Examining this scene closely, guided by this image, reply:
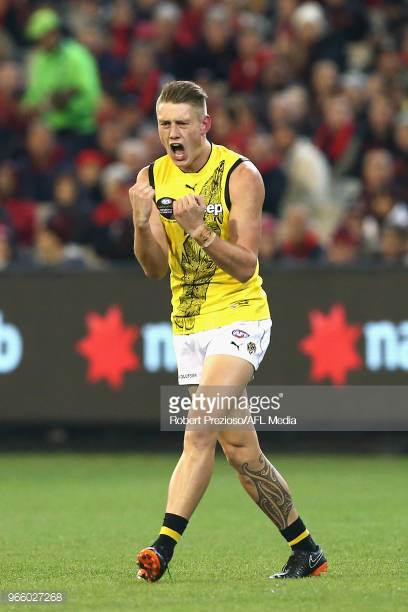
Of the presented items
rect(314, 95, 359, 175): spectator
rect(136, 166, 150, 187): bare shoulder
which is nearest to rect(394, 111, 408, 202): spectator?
Result: rect(314, 95, 359, 175): spectator

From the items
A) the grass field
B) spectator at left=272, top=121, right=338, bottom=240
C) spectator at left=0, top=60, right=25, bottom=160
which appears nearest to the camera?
the grass field

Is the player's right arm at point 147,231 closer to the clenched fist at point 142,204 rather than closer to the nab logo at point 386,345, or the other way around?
the clenched fist at point 142,204

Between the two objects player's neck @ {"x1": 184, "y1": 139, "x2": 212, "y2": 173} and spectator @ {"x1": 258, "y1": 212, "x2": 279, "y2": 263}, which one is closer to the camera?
player's neck @ {"x1": 184, "y1": 139, "x2": 212, "y2": 173}

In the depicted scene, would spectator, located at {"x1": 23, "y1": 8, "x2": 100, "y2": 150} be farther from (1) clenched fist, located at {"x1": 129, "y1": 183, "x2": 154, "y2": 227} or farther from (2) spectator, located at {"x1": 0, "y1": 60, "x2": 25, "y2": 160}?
(1) clenched fist, located at {"x1": 129, "y1": 183, "x2": 154, "y2": 227}

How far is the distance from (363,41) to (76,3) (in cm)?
404

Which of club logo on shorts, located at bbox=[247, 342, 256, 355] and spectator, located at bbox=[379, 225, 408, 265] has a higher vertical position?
spectator, located at bbox=[379, 225, 408, 265]

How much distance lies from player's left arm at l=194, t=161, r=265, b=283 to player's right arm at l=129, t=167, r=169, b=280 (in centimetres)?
35

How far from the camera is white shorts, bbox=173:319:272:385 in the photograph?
6.86 meters

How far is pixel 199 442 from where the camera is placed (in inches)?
266

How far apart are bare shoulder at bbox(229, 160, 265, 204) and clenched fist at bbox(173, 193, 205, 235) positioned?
10.8 inches

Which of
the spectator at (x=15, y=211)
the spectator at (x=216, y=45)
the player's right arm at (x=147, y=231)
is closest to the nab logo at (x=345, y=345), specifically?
the spectator at (x=15, y=211)

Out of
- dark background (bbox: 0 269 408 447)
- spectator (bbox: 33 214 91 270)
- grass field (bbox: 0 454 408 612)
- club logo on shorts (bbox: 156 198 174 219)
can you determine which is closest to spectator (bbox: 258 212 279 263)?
dark background (bbox: 0 269 408 447)

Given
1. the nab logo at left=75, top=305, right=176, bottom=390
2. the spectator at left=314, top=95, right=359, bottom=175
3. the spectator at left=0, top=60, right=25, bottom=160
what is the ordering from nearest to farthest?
1. the nab logo at left=75, top=305, right=176, bottom=390
2. the spectator at left=314, top=95, right=359, bottom=175
3. the spectator at left=0, top=60, right=25, bottom=160

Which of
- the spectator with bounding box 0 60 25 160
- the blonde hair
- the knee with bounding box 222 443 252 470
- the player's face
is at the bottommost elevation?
the knee with bounding box 222 443 252 470
